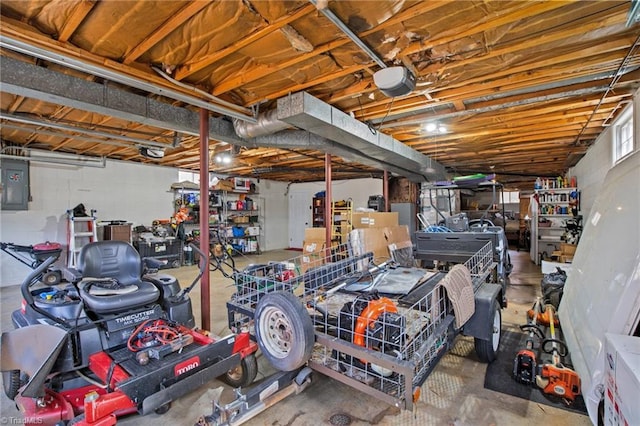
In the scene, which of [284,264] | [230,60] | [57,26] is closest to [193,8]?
[230,60]

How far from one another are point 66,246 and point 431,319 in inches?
323

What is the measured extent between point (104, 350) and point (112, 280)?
632 millimetres

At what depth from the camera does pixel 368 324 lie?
1792 mm

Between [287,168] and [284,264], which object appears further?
[287,168]

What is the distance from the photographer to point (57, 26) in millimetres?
2176

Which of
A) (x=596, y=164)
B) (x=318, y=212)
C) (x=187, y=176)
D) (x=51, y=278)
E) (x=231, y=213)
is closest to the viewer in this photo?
(x=51, y=278)

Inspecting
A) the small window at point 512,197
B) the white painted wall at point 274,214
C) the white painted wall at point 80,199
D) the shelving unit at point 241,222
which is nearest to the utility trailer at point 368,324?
the white painted wall at point 80,199

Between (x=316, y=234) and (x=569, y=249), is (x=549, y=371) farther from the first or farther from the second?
(x=316, y=234)

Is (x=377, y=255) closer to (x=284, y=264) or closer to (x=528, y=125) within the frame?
(x=284, y=264)

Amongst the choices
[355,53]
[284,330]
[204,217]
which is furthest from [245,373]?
[355,53]

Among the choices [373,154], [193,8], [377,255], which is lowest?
[377,255]

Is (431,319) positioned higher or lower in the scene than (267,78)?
lower

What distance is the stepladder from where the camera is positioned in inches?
259

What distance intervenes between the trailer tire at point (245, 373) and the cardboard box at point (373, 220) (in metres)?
4.40
